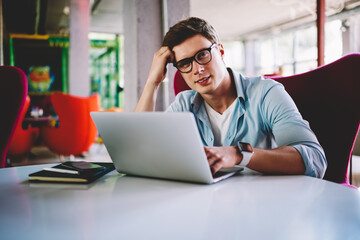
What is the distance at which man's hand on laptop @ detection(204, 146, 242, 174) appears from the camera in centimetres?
86

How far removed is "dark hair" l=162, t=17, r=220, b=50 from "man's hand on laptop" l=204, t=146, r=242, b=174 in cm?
71

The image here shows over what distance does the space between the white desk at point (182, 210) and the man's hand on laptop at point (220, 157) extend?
0.05 meters

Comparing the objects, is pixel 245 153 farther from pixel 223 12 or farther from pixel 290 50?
pixel 290 50

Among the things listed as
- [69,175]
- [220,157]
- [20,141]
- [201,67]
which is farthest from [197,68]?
[20,141]

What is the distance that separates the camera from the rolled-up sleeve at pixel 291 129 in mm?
1006

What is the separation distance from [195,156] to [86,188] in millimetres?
311

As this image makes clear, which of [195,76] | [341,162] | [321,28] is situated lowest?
[341,162]

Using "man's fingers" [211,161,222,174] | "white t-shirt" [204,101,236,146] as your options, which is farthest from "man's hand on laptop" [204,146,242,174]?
"white t-shirt" [204,101,236,146]

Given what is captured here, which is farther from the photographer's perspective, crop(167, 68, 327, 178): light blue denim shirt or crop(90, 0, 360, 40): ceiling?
crop(90, 0, 360, 40): ceiling

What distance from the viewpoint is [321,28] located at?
383 cm

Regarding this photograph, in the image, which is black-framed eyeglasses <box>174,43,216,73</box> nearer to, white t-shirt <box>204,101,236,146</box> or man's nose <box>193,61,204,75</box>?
man's nose <box>193,61,204,75</box>

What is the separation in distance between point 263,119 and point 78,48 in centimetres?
666

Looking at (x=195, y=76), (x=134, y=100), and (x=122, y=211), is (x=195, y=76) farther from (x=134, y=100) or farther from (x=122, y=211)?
(x=134, y=100)

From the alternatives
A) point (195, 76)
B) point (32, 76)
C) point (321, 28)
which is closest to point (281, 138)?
point (195, 76)
